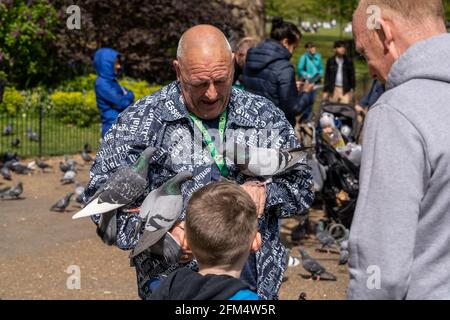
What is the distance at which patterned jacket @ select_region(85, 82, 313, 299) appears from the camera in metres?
4.07

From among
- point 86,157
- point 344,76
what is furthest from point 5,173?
point 344,76

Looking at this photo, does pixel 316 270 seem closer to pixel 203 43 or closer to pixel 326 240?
pixel 326 240

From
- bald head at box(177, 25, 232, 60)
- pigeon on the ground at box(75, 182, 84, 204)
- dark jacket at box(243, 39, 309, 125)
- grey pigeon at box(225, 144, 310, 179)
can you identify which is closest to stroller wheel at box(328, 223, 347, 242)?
dark jacket at box(243, 39, 309, 125)

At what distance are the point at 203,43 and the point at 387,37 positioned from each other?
1.30 metres

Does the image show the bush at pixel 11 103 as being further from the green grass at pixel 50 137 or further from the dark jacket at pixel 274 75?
the dark jacket at pixel 274 75

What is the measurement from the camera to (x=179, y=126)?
4137mm

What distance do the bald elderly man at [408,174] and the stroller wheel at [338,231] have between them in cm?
686

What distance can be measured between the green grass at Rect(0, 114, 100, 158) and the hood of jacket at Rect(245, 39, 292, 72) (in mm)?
6675

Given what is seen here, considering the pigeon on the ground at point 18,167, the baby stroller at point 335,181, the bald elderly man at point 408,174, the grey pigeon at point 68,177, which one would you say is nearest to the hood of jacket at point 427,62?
the bald elderly man at point 408,174

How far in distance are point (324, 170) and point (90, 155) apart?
616 centimetres

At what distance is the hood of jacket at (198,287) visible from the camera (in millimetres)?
3025

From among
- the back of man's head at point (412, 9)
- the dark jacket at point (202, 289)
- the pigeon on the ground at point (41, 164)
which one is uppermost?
the back of man's head at point (412, 9)

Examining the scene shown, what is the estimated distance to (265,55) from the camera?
8906mm
